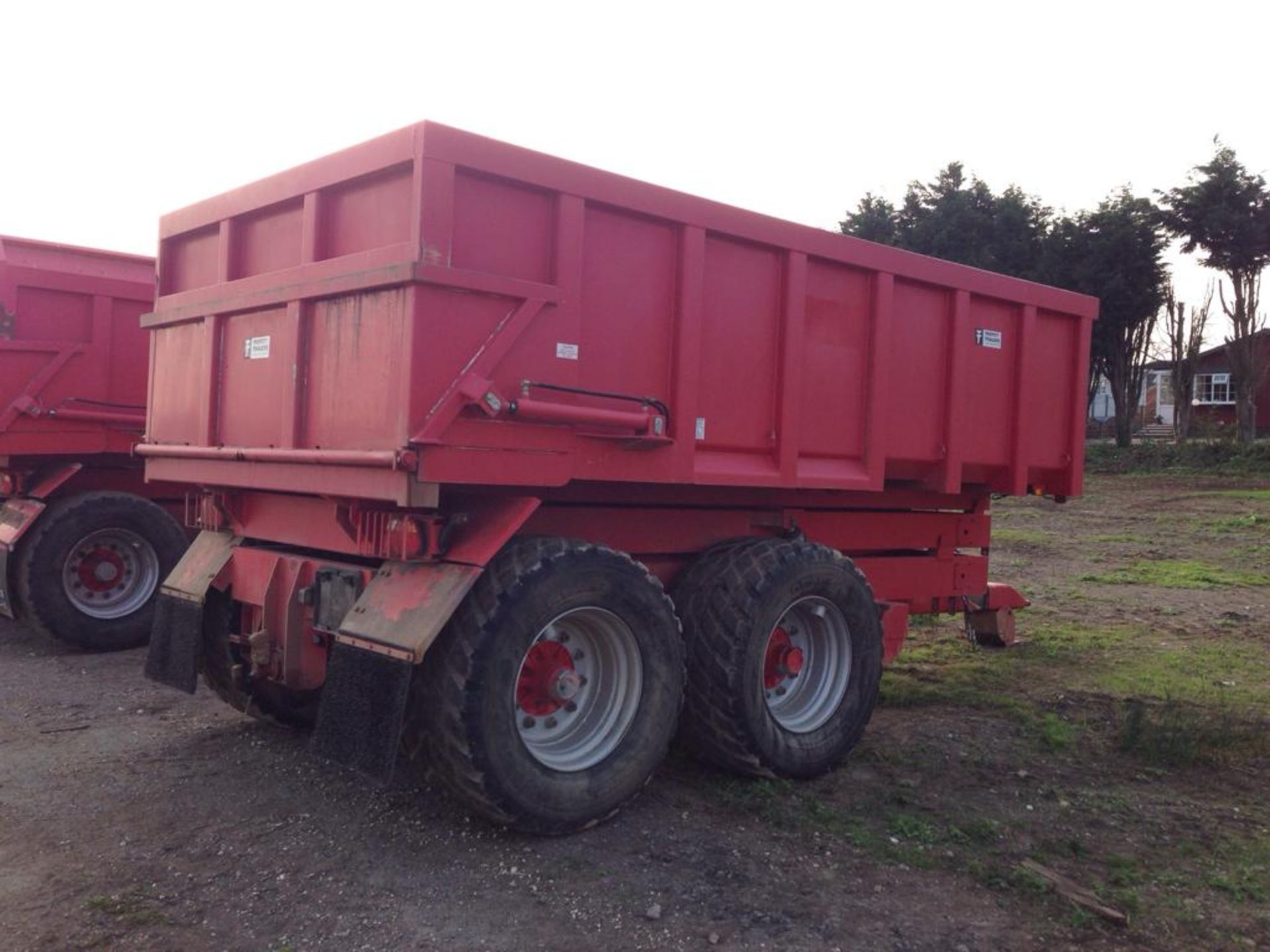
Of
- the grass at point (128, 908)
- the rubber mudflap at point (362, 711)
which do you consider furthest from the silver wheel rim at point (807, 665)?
the grass at point (128, 908)

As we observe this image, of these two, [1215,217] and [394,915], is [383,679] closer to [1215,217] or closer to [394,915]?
[394,915]

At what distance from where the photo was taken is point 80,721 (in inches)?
231

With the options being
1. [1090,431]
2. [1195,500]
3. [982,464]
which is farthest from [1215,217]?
[982,464]

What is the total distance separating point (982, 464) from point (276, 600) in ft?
13.7

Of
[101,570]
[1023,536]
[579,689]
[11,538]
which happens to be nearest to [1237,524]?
[1023,536]

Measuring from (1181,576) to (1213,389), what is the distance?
35.3 metres

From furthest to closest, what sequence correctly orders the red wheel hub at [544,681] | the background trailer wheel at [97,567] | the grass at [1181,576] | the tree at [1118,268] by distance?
the tree at [1118,268] < the grass at [1181,576] < the background trailer wheel at [97,567] < the red wheel hub at [544,681]

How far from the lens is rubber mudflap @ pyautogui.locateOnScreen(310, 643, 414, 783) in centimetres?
386

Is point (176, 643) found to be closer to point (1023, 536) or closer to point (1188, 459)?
point (1023, 536)

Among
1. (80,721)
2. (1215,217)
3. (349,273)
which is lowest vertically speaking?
(80,721)

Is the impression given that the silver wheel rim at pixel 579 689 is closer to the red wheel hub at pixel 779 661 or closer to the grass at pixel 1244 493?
the red wheel hub at pixel 779 661

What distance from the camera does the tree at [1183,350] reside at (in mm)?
32062

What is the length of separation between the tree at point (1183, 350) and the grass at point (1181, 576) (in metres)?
21.3

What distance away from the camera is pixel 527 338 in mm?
4145
